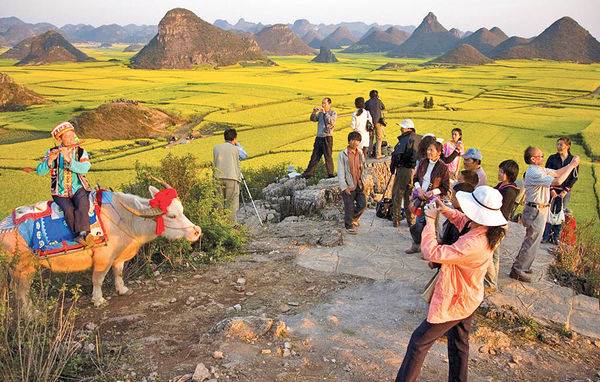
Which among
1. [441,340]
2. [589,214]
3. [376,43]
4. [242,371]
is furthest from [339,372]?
[376,43]

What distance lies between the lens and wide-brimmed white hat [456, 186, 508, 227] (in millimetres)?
2801

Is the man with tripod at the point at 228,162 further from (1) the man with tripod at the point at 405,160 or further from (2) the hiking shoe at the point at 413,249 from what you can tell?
(2) the hiking shoe at the point at 413,249

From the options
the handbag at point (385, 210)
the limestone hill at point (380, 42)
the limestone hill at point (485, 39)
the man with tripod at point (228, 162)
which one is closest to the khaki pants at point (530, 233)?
the handbag at point (385, 210)

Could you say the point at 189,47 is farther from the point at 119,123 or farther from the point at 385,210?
the point at 385,210

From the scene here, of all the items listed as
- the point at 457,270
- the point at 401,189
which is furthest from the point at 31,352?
the point at 401,189

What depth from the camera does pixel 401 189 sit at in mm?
6438

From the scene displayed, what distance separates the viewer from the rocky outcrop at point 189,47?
50.9 metres

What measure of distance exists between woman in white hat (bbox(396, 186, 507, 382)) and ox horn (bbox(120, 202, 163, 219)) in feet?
9.02

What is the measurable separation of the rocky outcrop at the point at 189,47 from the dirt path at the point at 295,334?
161 feet

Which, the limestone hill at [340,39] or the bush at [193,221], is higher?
the limestone hill at [340,39]

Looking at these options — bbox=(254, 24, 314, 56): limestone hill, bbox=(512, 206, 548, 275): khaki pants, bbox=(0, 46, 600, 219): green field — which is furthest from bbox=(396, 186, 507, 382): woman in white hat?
bbox=(254, 24, 314, 56): limestone hill

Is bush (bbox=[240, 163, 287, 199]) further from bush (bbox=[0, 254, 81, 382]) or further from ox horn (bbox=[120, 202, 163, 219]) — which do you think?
bush (bbox=[0, 254, 81, 382])

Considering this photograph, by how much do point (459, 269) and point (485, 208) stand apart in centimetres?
43

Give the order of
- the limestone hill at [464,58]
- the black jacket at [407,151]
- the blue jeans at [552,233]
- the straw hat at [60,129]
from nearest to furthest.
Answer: the straw hat at [60,129] → the black jacket at [407,151] → the blue jeans at [552,233] → the limestone hill at [464,58]
